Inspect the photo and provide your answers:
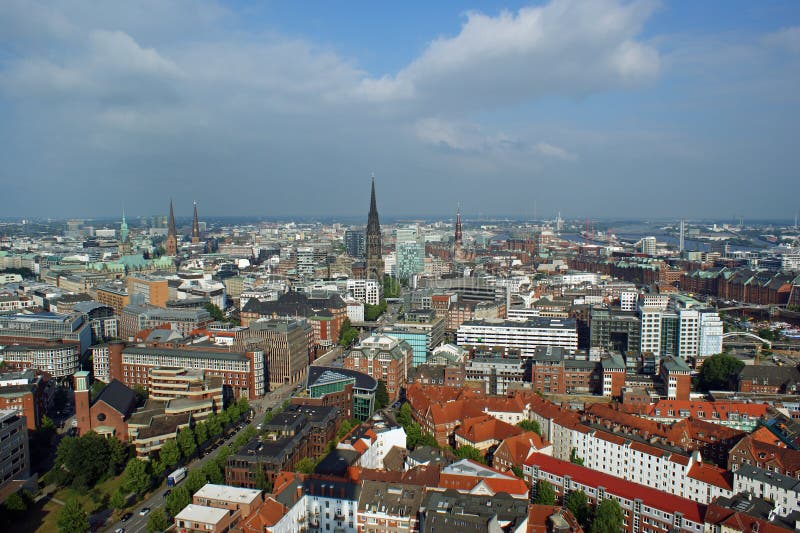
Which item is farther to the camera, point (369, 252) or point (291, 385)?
point (369, 252)

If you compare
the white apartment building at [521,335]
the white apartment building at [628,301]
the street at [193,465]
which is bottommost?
the street at [193,465]

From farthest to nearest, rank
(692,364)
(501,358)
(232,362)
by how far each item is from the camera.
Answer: (692,364) < (501,358) < (232,362)

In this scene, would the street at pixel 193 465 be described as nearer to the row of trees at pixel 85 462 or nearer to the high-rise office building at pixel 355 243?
the row of trees at pixel 85 462

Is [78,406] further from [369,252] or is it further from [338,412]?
[369,252]

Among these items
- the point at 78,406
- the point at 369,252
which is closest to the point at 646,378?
the point at 78,406

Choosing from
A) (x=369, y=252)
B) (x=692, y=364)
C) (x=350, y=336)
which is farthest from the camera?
(x=369, y=252)

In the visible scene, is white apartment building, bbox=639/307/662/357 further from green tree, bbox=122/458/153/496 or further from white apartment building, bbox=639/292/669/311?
green tree, bbox=122/458/153/496

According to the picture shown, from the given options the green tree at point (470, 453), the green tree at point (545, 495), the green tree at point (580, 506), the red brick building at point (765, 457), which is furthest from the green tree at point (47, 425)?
the red brick building at point (765, 457)
